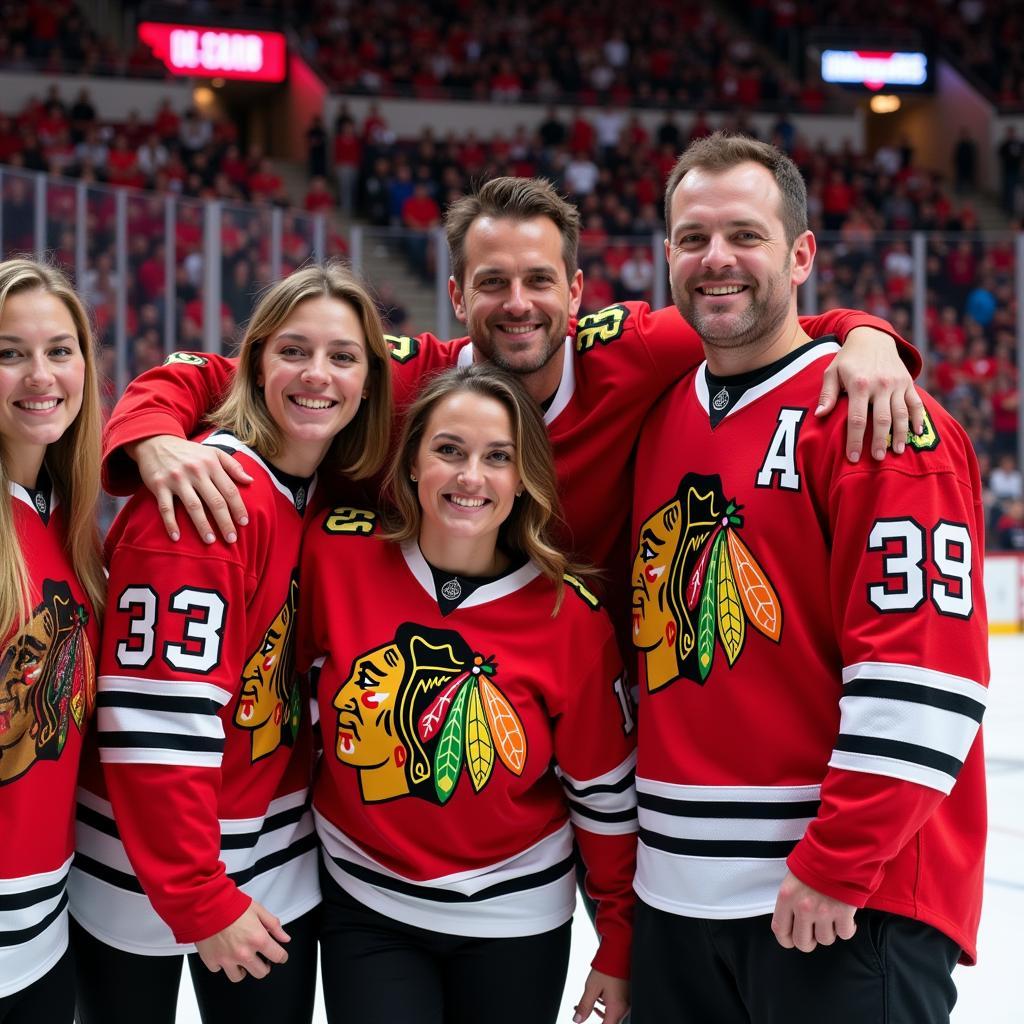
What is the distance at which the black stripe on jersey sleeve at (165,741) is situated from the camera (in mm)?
2062

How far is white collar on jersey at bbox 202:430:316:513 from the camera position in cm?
228

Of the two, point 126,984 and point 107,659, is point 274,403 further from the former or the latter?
point 126,984

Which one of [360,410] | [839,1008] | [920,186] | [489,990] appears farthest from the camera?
[920,186]

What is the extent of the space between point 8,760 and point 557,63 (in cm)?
1746

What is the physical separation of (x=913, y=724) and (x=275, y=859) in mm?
1113

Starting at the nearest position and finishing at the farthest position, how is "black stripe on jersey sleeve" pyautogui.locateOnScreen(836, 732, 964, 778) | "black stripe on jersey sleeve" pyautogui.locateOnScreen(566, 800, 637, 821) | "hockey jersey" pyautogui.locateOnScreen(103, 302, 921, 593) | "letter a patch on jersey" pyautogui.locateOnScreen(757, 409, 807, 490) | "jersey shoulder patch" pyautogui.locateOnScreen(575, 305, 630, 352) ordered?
1. "black stripe on jersey sleeve" pyautogui.locateOnScreen(836, 732, 964, 778)
2. "letter a patch on jersey" pyautogui.locateOnScreen(757, 409, 807, 490)
3. "black stripe on jersey sleeve" pyautogui.locateOnScreen(566, 800, 637, 821)
4. "hockey jersey" pyautogui.locateOnScreen(103, 302, 921, 593)
5. "jersey shoulder patch" pyautogui.locateOnScreen(575, 305, 630, 352)

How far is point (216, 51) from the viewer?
17.3m

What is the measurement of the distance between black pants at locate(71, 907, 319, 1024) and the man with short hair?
24.4 inches

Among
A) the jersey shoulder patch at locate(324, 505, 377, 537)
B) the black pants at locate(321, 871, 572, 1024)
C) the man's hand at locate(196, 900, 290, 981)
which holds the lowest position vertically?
the black pants at locate(321, 871, 572, 1024)

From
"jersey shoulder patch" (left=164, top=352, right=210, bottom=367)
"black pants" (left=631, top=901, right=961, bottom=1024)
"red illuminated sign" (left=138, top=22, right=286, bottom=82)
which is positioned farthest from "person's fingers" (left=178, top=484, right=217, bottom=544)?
"red illuminated sign" (left=138, top=22, right=286, bottom=82)

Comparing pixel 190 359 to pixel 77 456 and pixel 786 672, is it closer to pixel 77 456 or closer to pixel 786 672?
pixel 77 456

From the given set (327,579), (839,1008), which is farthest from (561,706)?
(839,1008)

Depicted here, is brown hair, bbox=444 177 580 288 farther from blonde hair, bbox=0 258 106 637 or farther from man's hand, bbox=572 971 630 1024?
man's hand, bbox=572 971 630 1024

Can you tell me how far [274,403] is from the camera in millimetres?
2307
